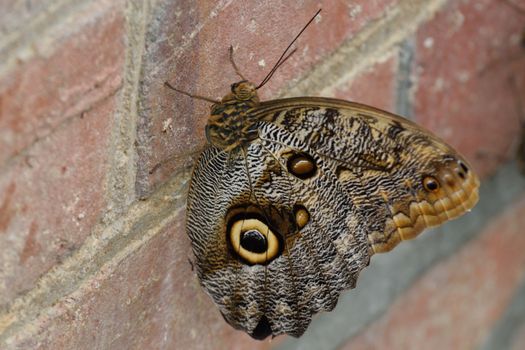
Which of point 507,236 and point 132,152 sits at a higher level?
point 132,152

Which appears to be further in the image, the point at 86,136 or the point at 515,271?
the point at 515,271

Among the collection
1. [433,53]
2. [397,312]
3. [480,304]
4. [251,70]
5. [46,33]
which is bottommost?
[480,304]

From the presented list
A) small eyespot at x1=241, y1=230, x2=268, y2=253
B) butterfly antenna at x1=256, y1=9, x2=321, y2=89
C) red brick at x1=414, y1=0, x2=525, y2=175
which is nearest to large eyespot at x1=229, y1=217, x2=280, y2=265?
small eyespot at x1=241, y1=230, x2=268, y2=253

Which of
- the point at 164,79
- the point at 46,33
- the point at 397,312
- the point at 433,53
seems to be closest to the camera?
the point at 46,33

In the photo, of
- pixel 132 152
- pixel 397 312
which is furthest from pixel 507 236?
pixel 132 152

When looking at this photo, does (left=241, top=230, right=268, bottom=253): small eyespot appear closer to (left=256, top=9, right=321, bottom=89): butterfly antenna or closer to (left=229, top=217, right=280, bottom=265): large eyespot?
(left=229, top=217, right=280, bottom=265): large eyespot

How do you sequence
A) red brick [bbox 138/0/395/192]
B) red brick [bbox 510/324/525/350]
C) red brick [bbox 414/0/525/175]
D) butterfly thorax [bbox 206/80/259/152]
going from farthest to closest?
red brick [bbox 510/324/525/350] → red brick [bbox 414/0/525/175] → butterfly thorax [bbox 206/80/259/152] → red brick [bbox 138/0/395/192]

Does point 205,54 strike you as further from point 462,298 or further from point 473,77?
point 462,298

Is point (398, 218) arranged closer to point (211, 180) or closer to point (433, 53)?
point (211, 180)
